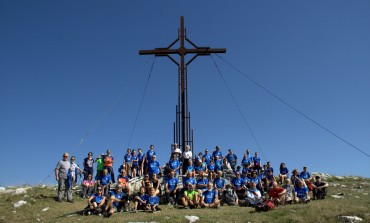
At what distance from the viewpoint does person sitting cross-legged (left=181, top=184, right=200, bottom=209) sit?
46.9 ft

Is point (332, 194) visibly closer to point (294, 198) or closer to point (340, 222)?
point (294, 198)

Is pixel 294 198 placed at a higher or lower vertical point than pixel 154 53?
lower

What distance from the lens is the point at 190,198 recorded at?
1458cm

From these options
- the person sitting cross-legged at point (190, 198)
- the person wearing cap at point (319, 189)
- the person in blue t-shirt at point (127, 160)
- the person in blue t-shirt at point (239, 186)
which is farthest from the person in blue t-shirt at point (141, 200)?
the person wearing cap at point (319, 189)

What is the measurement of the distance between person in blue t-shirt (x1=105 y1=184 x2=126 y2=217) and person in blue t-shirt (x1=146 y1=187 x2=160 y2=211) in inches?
37.8

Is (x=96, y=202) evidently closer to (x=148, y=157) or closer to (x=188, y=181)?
(x=188, y=181)

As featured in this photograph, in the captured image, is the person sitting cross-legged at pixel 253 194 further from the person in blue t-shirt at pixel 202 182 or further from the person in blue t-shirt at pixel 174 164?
the person in blue t-shirt at pixel 174 164

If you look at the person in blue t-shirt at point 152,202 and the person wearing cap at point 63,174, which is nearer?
the person in blue t-shirt at point 152,202

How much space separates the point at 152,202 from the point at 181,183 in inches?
122

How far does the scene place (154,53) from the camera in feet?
66.4

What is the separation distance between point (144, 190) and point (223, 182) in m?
4.15

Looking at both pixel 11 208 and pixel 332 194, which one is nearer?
pixel 11 208

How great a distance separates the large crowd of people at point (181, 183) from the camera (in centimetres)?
1385

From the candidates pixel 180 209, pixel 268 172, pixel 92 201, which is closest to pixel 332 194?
pixel 268 172
